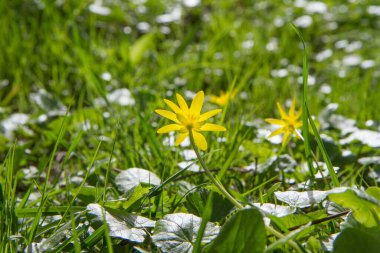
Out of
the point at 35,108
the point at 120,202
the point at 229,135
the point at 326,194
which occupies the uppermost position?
the point at 326,194

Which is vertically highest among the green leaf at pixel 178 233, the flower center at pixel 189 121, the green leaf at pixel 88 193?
the flower center at pixel 189 121

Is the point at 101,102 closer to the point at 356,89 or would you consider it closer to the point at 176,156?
the point at 176,156

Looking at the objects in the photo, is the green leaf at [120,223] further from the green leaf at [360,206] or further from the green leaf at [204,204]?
the green leaf at [360,206]

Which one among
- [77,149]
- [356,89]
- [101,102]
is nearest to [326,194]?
[77,149]

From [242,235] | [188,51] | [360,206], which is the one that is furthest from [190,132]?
[188,51]

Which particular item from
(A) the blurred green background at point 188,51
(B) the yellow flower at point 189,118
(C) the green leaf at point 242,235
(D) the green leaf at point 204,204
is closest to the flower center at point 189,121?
(B) the yellow flower at point 189,118

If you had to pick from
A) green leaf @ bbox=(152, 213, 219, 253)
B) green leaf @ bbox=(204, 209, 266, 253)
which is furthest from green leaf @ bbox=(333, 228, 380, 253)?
green leaf @ bbox=(152, 213, 219, 253)

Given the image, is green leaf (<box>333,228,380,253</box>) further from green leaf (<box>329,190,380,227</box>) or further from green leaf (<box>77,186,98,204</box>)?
green leaf (<box>77,186,98,204</box>)

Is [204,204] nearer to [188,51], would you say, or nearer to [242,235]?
[242,235]
